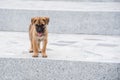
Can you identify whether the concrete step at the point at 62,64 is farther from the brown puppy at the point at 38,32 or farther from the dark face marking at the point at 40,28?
the dark face marking at the point at 40,28

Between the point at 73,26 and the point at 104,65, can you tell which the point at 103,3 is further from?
the point at 104,65

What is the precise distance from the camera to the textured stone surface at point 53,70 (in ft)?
12.2

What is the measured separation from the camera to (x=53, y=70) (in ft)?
12.5

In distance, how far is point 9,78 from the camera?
3902 millimetres

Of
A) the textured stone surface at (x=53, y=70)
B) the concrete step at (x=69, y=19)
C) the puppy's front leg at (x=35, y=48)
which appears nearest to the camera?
the textured stone surface at (x=53, y=70)

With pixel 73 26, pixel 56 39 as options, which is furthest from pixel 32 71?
pixel 73 26

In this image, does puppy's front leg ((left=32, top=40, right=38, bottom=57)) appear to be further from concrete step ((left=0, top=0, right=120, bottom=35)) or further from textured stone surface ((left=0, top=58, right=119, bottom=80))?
concrete step ((left=0, top=0, right=120, bottom=35))

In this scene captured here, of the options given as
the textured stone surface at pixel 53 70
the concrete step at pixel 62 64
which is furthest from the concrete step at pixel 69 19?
the textured stone surface at pixel 53 70

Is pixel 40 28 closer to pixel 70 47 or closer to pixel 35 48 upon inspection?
pixel 35 48

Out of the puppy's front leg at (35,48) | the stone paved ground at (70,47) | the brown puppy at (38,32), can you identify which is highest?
the brown puppy at (38,32)

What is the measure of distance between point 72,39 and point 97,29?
62 centimetres

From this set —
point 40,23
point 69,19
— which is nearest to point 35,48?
point 40,23

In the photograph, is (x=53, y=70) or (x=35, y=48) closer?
(x=53, y=70)

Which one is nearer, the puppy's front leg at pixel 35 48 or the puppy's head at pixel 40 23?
the puppy's head at pixel 40 23
